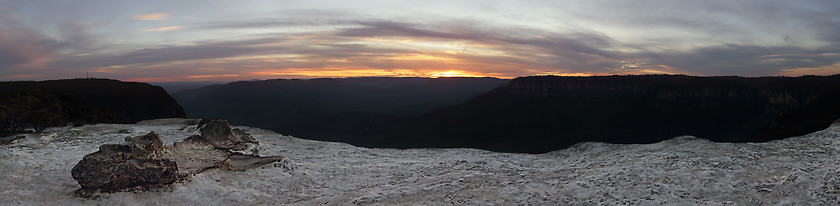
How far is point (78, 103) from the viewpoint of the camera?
55219mm

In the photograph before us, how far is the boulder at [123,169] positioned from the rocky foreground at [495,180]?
21.7 inches

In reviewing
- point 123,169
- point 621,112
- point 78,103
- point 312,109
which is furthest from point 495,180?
point 312,109

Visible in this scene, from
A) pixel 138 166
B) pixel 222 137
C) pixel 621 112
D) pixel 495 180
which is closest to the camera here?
pixel 138 166

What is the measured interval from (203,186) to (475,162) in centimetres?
1555

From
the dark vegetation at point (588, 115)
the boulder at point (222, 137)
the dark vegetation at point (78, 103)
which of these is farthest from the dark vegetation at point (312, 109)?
the boulder at point (222, 137)

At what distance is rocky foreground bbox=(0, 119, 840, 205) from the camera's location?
56.5 feet

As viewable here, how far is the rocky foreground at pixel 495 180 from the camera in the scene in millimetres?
17234

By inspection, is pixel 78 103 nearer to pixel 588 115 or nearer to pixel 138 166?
pixel 138 166

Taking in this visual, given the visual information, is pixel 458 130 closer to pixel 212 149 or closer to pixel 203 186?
pixel 212 149

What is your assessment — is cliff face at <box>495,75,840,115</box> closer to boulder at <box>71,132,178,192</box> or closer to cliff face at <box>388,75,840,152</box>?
cliff face at <box>388,75,840,152</box>

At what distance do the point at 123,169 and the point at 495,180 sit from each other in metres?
16.9

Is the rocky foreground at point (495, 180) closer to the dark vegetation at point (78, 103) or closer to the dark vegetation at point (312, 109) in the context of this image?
the dark vegetation at point (78, 103)

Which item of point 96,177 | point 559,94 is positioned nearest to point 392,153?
point 96,177

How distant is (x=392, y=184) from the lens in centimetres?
2231
